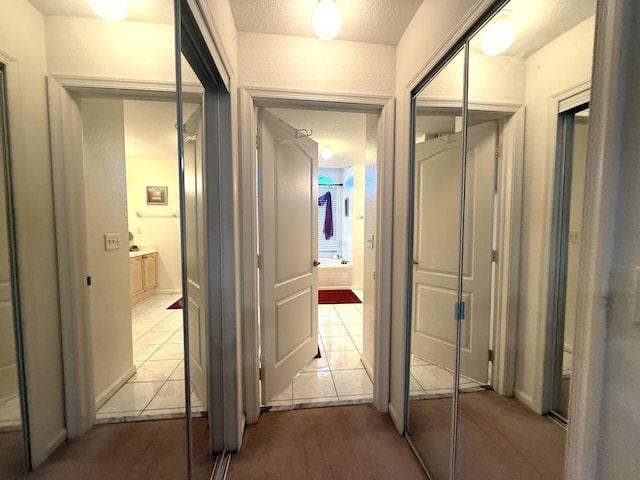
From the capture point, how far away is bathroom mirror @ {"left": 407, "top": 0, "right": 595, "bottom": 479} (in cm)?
71

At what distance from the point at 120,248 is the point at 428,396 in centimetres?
163

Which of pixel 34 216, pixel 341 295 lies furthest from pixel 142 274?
pixel 341 295

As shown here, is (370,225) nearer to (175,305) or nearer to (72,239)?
(175,305)

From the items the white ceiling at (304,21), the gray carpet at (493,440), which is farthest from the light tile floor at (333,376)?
the white ceiling at (304,21)

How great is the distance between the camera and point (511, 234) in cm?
95

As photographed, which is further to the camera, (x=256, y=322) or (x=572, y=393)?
(x=256, y=322)

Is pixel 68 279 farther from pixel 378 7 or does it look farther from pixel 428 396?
Result: pixel 378 7

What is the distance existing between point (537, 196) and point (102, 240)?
1.28 meters

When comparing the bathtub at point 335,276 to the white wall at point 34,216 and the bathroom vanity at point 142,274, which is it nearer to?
the bathroom vanity at point 142,274

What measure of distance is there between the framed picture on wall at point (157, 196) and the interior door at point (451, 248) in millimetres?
1255

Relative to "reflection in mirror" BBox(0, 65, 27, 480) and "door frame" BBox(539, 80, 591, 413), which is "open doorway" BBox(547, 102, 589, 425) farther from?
"reflection in mirror" BBox(0, 65, 27, 480)

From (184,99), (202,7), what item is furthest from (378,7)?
(184,99)

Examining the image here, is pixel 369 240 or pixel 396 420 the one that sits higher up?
pixel 369 240

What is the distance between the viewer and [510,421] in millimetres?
934
